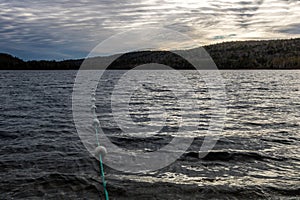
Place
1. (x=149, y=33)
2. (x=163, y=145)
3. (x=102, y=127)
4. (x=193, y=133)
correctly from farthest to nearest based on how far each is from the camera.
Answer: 1. (x=102, y=127)
2. (x=193, y=133)
3. (x=149, y=33)
4. (x=163, y=145)

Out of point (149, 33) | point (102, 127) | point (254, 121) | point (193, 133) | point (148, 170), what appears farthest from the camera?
point (254, 121)

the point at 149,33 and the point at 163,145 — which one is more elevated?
the point at 149,33

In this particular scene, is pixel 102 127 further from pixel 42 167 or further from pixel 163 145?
pixel 42 167

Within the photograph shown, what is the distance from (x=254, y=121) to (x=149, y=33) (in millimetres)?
9750

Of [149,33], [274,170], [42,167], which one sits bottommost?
[274,170]

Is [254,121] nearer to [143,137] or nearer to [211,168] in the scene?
[143,137]

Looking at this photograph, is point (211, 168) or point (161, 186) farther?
point (211, 168)

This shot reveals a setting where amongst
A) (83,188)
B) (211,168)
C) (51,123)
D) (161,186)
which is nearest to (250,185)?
(211,168)

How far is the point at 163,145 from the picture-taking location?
12945 mm

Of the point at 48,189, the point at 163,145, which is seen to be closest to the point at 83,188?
the point at 48,189

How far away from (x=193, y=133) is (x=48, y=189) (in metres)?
8.95

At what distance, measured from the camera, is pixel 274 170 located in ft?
32.0

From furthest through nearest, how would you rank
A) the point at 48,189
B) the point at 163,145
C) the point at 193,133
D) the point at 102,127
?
the point at 102,127
the point at 193,133
the point at 163,145
the point at 48,189

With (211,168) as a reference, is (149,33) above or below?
above
